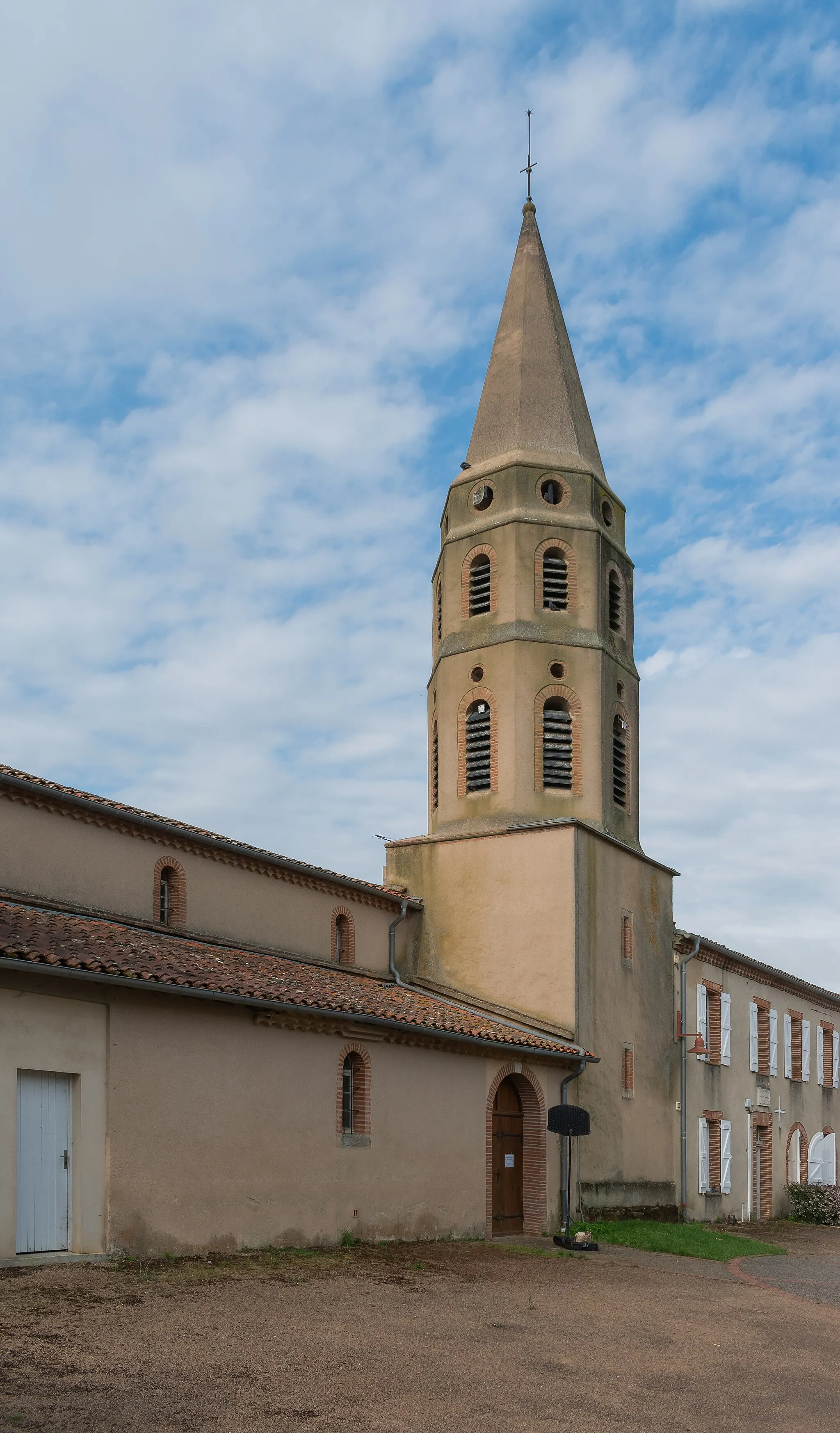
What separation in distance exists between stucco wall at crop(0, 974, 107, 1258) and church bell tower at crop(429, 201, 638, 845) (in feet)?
39.8

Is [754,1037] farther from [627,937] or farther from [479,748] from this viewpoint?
[479,748]

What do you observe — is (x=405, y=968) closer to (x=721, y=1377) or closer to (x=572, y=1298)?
(x=572, y=1298)

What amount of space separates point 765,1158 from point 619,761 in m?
11.4

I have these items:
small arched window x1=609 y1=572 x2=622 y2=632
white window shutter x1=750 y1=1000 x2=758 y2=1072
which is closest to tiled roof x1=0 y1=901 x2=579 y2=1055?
small arched window x1=609 y1=572 x2=622 y2=632

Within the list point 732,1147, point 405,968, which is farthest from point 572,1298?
point 732,1147

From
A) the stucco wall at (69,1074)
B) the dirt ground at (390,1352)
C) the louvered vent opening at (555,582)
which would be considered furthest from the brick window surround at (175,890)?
the louvered vent opening at (555,582)

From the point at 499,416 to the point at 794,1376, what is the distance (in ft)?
68.4

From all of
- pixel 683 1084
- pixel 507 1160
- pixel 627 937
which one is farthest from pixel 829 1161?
pixel 507 1160

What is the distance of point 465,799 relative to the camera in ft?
83.2

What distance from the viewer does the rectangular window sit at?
2466 centimetres

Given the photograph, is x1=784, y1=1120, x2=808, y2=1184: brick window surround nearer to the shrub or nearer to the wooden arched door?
the shrub

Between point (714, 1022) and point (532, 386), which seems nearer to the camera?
point (532, 386)

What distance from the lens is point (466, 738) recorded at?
25719 millimetres

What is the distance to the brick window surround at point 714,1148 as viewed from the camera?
27.1 m
